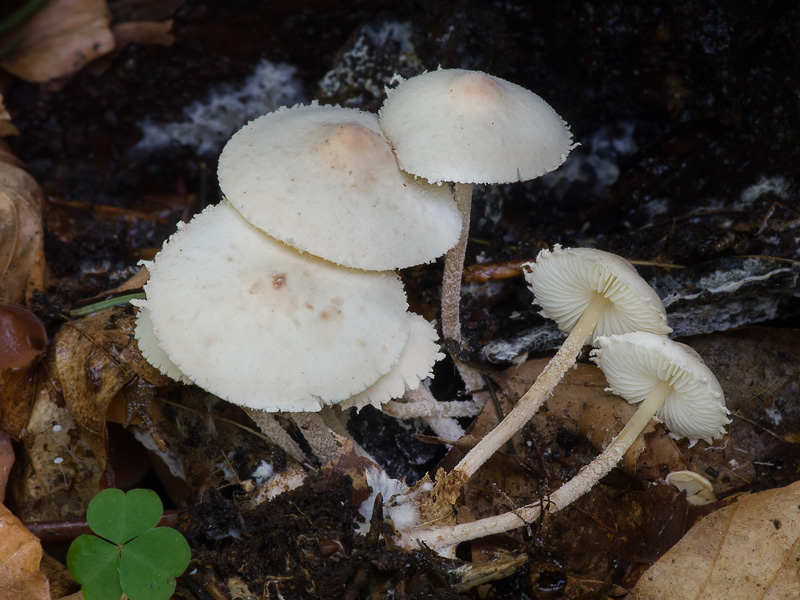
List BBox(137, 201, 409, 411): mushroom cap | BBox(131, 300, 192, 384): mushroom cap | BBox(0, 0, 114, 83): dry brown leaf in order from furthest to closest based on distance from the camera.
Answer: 1. BBox(0, 0, 114, 83): dry brown leaf
2. BBox(131, 300, 192, 384): mushroom cap
3. BBox(137, 201, 409, 411): mushroom cap

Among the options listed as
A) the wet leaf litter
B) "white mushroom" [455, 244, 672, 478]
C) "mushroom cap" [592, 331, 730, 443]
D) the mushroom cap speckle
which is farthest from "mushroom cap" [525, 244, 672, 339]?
the mushroom cap speckle

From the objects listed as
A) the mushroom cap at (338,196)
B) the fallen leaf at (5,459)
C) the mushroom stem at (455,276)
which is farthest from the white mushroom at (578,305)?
the fallen leaf at (5,459)

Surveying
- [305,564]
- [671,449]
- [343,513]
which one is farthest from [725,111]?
[305,564]

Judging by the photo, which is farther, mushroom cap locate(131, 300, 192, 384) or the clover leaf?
mushroom cap locate(131, 300, 192, 384)

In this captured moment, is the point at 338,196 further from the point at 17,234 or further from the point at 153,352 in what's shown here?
the point at 17,234

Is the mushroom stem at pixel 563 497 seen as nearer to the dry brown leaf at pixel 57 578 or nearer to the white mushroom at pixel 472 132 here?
the white mushroom at pixel 472 132

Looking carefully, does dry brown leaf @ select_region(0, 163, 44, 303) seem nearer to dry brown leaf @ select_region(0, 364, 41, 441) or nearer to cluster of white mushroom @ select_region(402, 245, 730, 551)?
dry brown leaf @ select_region(0, 364, 41, 441)

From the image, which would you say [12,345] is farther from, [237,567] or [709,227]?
[709,227]

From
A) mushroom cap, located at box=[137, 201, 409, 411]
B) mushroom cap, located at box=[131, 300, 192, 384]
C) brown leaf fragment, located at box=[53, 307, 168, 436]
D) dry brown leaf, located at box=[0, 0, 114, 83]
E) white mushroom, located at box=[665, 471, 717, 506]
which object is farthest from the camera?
dry brown leaf, located at box=[0, 0, 114, 83]
